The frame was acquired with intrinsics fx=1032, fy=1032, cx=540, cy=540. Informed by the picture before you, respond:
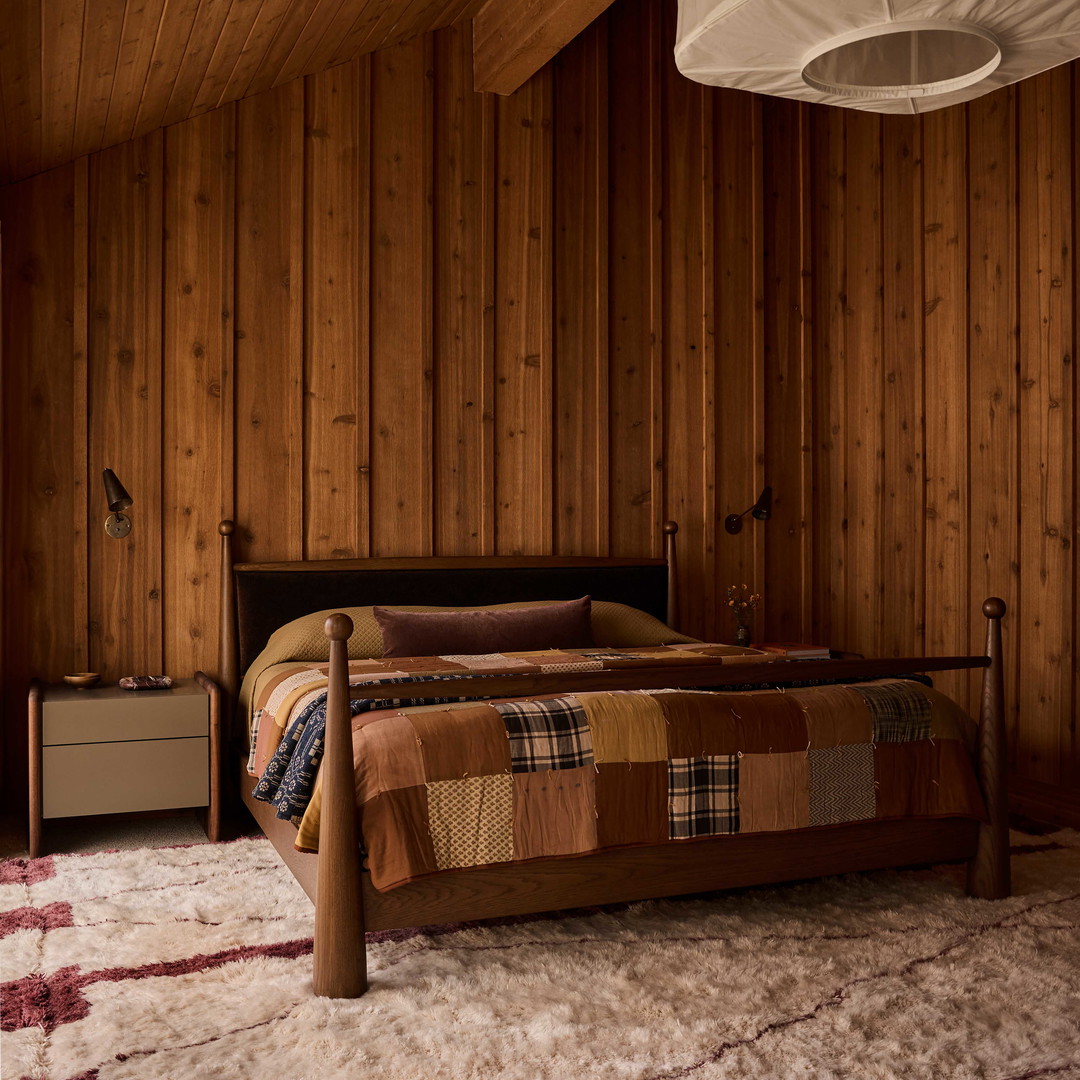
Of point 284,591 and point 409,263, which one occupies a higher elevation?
point 409,263

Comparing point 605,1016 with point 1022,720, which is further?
point 1022,720

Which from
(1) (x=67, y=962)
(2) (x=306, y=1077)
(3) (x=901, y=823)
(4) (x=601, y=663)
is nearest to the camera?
(2) (x=306, y=1077)

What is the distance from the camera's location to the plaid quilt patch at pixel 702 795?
2412 millimetres

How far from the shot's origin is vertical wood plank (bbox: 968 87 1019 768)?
13.3 ft

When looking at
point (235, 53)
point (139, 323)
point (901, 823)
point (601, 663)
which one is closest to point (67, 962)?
point (601, 663)

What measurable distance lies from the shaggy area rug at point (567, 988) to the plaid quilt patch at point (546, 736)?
0.45 meters

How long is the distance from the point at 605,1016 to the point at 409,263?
10.2 feet

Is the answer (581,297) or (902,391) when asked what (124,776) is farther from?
(902,391)

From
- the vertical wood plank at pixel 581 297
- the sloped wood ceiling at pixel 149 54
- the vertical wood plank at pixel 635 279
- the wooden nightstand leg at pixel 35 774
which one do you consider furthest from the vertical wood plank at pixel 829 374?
the wooden nightstand leg at pixel 35 774

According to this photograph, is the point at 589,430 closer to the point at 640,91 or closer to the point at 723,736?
the point at 640,91

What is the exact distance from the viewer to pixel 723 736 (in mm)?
2471

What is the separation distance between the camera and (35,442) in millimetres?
3684

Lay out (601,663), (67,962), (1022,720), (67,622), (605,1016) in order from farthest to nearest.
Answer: (1022,720), (67,622), (601,663), (67,962), (605,1016)

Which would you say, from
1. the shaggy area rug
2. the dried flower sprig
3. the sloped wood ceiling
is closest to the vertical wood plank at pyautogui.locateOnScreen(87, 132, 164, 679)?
the sloped wood ceiling
